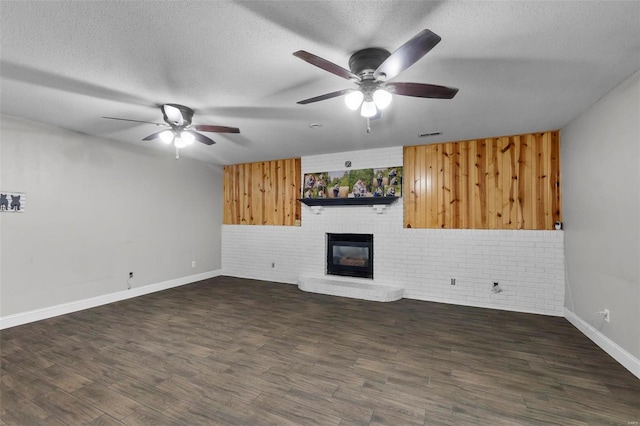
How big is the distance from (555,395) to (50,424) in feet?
11.9

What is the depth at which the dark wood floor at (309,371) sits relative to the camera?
1.96 metres

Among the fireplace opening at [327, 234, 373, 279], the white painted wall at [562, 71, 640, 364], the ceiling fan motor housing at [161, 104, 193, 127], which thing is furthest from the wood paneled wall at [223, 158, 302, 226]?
the white painted wall at [562, 71, 640, 364]

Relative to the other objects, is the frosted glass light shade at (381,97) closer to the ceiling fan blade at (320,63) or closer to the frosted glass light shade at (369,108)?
the frosted glass light shade at (369,108)

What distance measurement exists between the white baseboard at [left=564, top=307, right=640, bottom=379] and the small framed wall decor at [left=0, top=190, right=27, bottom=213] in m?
6.89

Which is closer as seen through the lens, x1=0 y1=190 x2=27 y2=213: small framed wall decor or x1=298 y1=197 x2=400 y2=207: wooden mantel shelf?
x1=0 y1=190 x2=27 y2=213: small framed wall decor

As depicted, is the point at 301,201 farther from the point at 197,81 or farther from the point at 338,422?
the point at 338,422

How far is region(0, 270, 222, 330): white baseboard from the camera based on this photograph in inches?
140

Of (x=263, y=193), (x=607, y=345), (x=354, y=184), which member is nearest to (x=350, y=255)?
(x=354, y=184)

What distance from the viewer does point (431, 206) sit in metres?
4.79

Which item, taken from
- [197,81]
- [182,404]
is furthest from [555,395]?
[197,81]

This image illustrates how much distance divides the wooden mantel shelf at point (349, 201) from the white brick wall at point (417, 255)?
12 cm

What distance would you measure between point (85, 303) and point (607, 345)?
21.7 feet

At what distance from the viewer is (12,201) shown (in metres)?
3.57

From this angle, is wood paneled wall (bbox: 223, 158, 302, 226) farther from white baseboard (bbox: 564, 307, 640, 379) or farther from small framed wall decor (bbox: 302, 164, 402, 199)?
white baseboard (bbox: 564, 307, 640, 379)
